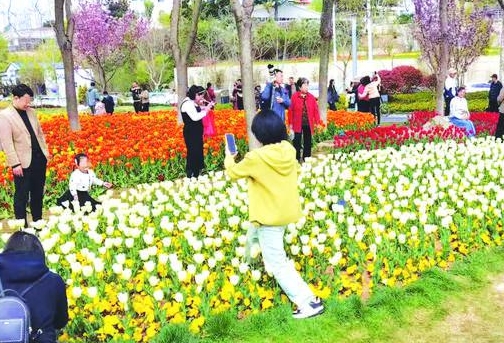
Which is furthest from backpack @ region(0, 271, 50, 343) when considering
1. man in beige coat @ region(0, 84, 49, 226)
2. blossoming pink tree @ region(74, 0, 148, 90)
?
blossoming pink tree @ region(74, 0, 148, 90)

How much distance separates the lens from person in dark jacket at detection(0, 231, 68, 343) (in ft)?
11.4

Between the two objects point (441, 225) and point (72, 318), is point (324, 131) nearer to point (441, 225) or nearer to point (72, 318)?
point (441, 225)

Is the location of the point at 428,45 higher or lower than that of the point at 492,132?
higher

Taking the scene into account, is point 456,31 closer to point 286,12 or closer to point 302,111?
point 302,111

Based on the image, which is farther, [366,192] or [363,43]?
[363,43]

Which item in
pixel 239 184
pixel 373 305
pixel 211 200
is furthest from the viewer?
pixel 239 184

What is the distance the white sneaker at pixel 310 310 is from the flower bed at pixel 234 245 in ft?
0.81

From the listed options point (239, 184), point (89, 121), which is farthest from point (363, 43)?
point (239, 184)

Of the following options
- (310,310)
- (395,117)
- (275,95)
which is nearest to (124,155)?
(275,95)

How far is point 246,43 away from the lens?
9422mm

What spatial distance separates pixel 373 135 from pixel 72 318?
820 centimetres

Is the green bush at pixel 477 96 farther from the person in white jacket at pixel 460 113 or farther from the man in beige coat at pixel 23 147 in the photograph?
the man in beige coat at pixel 23 147

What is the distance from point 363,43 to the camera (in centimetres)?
6041

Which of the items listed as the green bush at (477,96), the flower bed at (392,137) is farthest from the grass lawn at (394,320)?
the green bush at (477,96)
